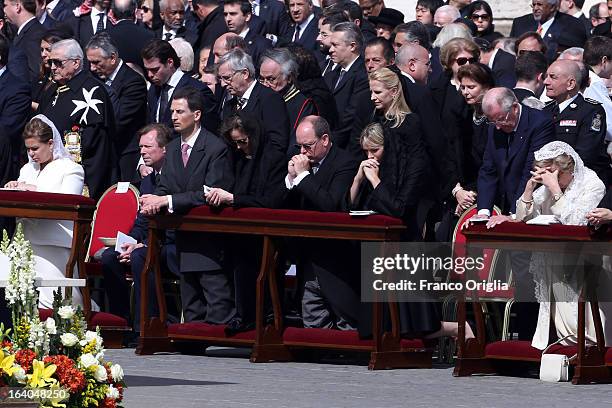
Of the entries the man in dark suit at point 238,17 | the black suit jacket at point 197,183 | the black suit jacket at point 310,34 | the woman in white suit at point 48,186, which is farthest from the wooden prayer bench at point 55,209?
the black suit jacket at point 310,34

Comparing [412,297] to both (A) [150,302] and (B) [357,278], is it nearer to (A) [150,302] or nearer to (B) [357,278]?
(B) [357,278]

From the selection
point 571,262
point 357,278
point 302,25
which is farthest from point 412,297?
point 302,25

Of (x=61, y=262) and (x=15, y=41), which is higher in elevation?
(x=15, y=41)

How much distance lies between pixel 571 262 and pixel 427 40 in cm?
506

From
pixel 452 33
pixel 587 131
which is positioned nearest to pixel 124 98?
pixel 452 33

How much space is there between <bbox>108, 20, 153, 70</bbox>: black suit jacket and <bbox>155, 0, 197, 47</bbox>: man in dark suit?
3.31ft

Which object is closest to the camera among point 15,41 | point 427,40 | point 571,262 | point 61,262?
point 571,262

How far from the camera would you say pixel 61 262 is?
13.8 meters

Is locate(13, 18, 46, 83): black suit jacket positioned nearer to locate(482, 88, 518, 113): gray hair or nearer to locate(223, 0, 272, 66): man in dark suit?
locate(223, 0, 272, 66): man in dark suit

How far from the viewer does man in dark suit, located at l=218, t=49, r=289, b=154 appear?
14.1 m

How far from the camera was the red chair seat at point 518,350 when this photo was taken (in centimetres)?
1220

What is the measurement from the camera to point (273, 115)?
14156mm

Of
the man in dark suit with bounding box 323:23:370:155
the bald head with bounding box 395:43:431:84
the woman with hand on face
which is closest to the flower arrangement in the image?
the woman with hand on face

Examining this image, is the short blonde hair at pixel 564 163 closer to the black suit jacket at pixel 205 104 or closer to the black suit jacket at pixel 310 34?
the black suit jacket at pixel 205 104
